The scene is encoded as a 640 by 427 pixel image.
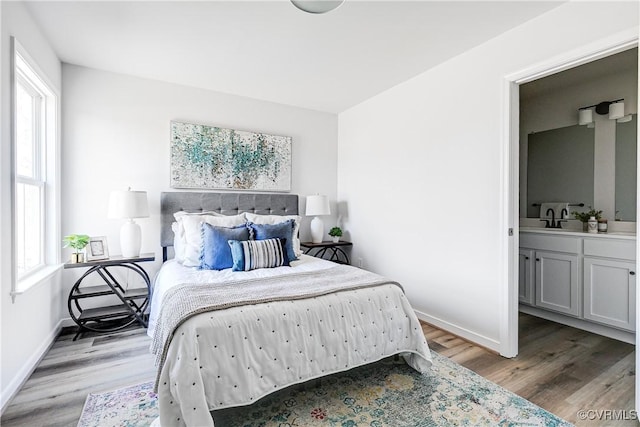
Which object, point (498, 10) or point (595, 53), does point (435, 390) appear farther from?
point (498, 10)

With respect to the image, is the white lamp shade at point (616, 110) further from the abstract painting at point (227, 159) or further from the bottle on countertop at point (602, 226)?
the abstract painting at point (227, 159)

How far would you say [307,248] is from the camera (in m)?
3.97

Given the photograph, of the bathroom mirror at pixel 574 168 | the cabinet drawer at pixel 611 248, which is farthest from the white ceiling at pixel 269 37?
the cabinet drawer at pixel 611 248

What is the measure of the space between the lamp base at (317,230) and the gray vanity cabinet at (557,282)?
2413mm

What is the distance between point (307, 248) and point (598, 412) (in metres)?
2.89

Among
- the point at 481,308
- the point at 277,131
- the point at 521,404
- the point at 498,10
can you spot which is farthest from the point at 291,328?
the point at 277,131

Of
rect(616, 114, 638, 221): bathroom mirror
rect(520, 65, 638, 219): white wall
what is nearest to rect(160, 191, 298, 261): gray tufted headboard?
rect(520, 65, 638, 219): white wall

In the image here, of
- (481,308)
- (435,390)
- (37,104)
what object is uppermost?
(37,104)

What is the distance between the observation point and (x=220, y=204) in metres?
3.53

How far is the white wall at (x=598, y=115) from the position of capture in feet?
9.85

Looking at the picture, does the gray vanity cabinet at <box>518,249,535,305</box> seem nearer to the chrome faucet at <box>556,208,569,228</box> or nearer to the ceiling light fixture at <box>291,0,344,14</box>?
the chrome faucet at <box>556,208,569,228</box>

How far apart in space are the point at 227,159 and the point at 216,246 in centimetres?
131

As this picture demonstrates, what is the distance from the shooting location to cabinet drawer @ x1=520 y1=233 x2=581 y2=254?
2.96 meters

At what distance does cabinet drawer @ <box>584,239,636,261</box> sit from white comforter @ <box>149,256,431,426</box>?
78.3 inches
